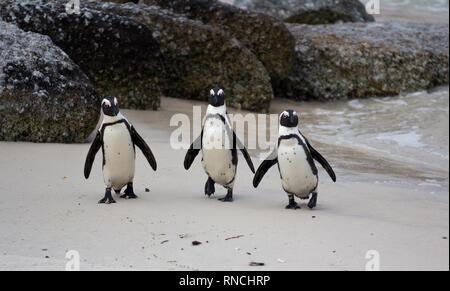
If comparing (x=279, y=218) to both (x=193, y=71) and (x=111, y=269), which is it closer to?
(x=111, y=269)

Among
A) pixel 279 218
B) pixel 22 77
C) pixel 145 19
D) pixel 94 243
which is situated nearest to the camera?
pixel 94 243

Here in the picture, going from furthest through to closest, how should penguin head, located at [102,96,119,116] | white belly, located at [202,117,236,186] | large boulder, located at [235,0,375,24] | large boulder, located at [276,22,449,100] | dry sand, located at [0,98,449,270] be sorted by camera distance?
large boulder, located at [235,0,375,24] < large boulder, located at [276,22,449,100] < white belly, located at [202,117,236,186] < penguin head, located at [102,96,119,116] < dry sand, located at [0,98,449,270]

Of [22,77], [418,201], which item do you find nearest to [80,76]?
[22,77]

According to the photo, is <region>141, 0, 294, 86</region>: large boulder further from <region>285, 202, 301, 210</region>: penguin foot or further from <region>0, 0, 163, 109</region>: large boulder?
<region>285, 202, 301, 210</region>: penguin foot

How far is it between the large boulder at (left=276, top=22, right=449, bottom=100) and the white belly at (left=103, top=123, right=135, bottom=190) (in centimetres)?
662

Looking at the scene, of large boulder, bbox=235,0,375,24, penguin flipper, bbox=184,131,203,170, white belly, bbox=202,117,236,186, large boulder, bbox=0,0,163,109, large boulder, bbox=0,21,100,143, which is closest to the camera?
white belly, bbox=202,117,236,186

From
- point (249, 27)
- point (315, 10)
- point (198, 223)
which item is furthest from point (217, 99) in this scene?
point (315, 10)

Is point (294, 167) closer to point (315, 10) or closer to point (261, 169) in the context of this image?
point (261, 169)

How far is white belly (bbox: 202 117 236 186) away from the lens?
4.81 meters

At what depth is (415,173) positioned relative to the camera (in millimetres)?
6340

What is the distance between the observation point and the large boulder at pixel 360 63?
11172 mm

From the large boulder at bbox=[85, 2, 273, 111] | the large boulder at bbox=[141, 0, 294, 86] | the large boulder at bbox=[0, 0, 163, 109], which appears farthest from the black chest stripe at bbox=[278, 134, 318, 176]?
the large boulder at bbox=[141, 0, 294, 86]

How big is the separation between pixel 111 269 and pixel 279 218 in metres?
1.29

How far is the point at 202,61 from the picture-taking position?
30.9ft
